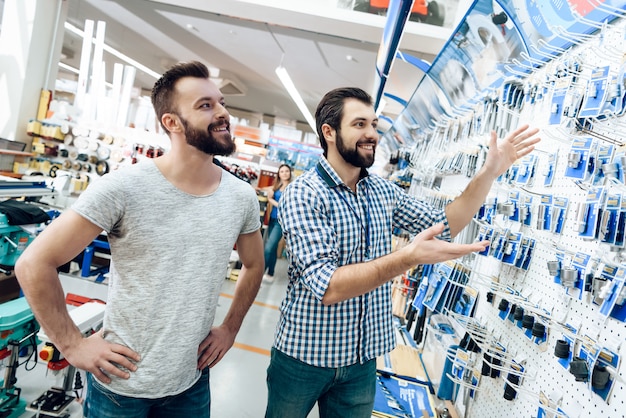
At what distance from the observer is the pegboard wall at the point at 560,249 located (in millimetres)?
1239

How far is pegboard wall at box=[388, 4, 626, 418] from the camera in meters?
1.24

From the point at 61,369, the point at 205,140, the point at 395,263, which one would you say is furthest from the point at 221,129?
the point at 61,369

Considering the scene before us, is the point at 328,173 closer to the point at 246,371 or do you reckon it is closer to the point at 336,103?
the point at 336,103

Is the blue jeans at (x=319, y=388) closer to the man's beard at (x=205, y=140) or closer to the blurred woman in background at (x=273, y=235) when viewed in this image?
the man's beard at (x=205, y=140)

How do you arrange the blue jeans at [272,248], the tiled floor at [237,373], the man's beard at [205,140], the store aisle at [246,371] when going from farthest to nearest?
the blue jeans at [272,248]
the store aisle at [246,371]
the tiled floor at [237,373]
the man's beard at [205,140]

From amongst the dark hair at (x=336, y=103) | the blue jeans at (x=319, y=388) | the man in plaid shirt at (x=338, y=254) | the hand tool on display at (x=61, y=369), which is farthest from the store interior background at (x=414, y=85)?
the hand tool on display at (x=61, y=369)

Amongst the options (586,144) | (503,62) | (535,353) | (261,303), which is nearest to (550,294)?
(535,353)

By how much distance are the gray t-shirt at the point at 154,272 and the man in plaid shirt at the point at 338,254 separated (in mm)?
338

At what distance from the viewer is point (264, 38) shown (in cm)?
785

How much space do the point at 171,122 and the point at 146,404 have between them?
3.12ft

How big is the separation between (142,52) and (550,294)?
11.6 meters

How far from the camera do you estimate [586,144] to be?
1410mm

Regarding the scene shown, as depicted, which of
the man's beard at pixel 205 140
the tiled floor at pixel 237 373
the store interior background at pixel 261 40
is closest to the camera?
the man's beard at pixel 205 140

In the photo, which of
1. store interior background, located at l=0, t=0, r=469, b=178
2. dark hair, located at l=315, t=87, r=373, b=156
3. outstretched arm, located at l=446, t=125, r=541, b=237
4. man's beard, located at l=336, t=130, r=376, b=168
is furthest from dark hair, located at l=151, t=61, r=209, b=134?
store interior background, located at l=0, t=0, r=469, b=178
